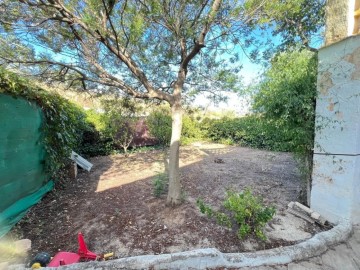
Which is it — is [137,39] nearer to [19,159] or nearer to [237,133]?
[19,159]

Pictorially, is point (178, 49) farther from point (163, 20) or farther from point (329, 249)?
point (329, 249)

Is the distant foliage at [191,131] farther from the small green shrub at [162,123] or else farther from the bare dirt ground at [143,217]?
the bare dirt ground at [143,217]

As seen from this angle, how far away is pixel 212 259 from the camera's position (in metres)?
2.20

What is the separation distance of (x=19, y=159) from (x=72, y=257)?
1812 millimetres

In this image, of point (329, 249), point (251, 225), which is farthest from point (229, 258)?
point (329, 249)

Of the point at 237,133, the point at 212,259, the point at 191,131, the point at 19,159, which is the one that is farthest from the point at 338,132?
the point at 191,131

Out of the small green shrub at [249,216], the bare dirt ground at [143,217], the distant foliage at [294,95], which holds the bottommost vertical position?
the bare dirt ground at [143,217]

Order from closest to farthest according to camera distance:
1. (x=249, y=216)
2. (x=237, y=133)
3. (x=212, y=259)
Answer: (x=212, y=259)
(x=249, y=216)
(x=237, y=133)

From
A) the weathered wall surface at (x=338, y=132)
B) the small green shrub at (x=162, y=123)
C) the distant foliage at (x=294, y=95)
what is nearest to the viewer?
the weathered wall surface at (x=338, y=132)

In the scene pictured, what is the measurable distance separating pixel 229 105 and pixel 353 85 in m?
2.11

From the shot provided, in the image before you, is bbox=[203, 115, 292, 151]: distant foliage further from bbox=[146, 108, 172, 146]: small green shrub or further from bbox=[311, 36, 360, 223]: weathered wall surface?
bbox=[311, 36, 360, 223]: weathered wall surface

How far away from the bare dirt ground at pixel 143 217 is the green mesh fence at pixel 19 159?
221 millimetres

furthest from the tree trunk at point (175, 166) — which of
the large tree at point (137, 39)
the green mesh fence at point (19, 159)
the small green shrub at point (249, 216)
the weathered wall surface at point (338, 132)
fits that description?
the green mesh fence at point (19, 159)

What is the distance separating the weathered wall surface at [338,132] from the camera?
2.71 m
